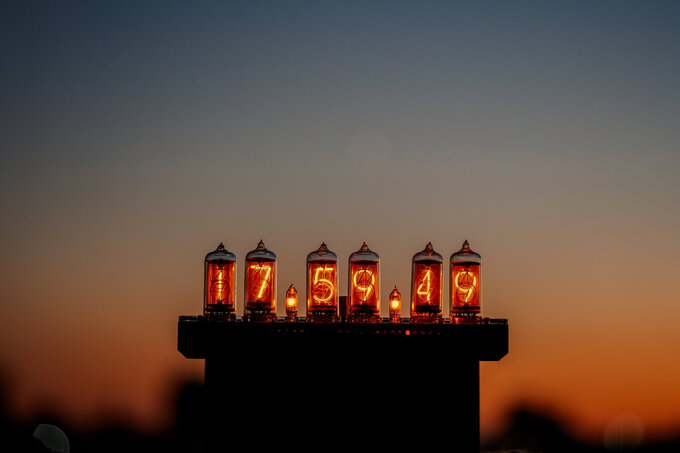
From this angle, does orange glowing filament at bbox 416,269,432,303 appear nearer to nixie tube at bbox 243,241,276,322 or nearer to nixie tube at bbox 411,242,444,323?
nixie tube at bbox 411,242,444,323

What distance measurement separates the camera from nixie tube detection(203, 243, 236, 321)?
1066 cm

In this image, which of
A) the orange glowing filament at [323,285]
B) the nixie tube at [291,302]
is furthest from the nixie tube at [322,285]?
the nixie tube at [291,302]

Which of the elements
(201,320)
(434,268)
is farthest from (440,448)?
(201,320)

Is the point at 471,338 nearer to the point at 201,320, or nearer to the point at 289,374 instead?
the point at 289,374

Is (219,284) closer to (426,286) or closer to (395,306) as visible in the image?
(395,306)

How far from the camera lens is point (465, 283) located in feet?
35.4

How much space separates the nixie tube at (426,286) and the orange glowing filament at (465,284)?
19 centimetres

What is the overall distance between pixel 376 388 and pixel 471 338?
108cm

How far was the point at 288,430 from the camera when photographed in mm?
10289

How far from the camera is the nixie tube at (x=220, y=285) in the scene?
10664mm

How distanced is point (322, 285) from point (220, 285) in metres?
1.09

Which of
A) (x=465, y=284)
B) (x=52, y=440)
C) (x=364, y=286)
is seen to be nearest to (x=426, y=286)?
(x=465, y=284)

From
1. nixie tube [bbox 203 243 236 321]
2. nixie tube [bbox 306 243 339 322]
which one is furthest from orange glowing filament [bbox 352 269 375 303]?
nixie tube [bbox 203 243 236 321]

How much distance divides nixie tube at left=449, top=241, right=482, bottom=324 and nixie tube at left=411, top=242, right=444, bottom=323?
5.6 inches
